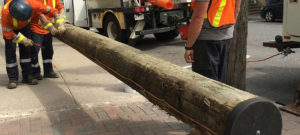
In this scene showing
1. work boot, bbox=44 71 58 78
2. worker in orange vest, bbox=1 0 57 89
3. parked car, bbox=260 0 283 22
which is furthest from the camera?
parked car, bbox=260 0 283 22

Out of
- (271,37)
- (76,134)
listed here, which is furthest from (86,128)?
(271,37)

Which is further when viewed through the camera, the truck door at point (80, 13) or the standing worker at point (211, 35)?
the truck door at point (80, 13)

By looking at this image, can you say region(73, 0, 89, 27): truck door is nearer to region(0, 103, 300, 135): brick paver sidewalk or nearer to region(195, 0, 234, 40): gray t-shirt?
region(0, 103, 300, 135): brick paver sidewalk

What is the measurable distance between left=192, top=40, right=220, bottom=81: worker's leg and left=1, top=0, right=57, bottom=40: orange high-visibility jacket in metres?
3.12

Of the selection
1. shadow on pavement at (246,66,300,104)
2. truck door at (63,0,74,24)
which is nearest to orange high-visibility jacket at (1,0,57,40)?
shadow on pavement at (246,66,300,104)

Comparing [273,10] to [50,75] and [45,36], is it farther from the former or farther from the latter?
[45,36]

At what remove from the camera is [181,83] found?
237 cm

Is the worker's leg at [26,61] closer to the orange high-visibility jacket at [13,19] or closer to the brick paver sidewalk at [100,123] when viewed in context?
the orange high-visibility jacket at [13,19]

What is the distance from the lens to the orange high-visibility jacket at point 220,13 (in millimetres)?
2998

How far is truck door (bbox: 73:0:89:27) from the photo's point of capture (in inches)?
476

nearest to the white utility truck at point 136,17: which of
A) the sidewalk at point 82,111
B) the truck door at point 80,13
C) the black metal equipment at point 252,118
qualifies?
the truck door at point 80,13

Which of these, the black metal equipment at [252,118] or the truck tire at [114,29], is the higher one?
the truck tire at [114,29]

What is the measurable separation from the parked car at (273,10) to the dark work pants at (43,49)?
12993mm

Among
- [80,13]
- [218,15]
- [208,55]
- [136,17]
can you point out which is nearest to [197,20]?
[218,15]
